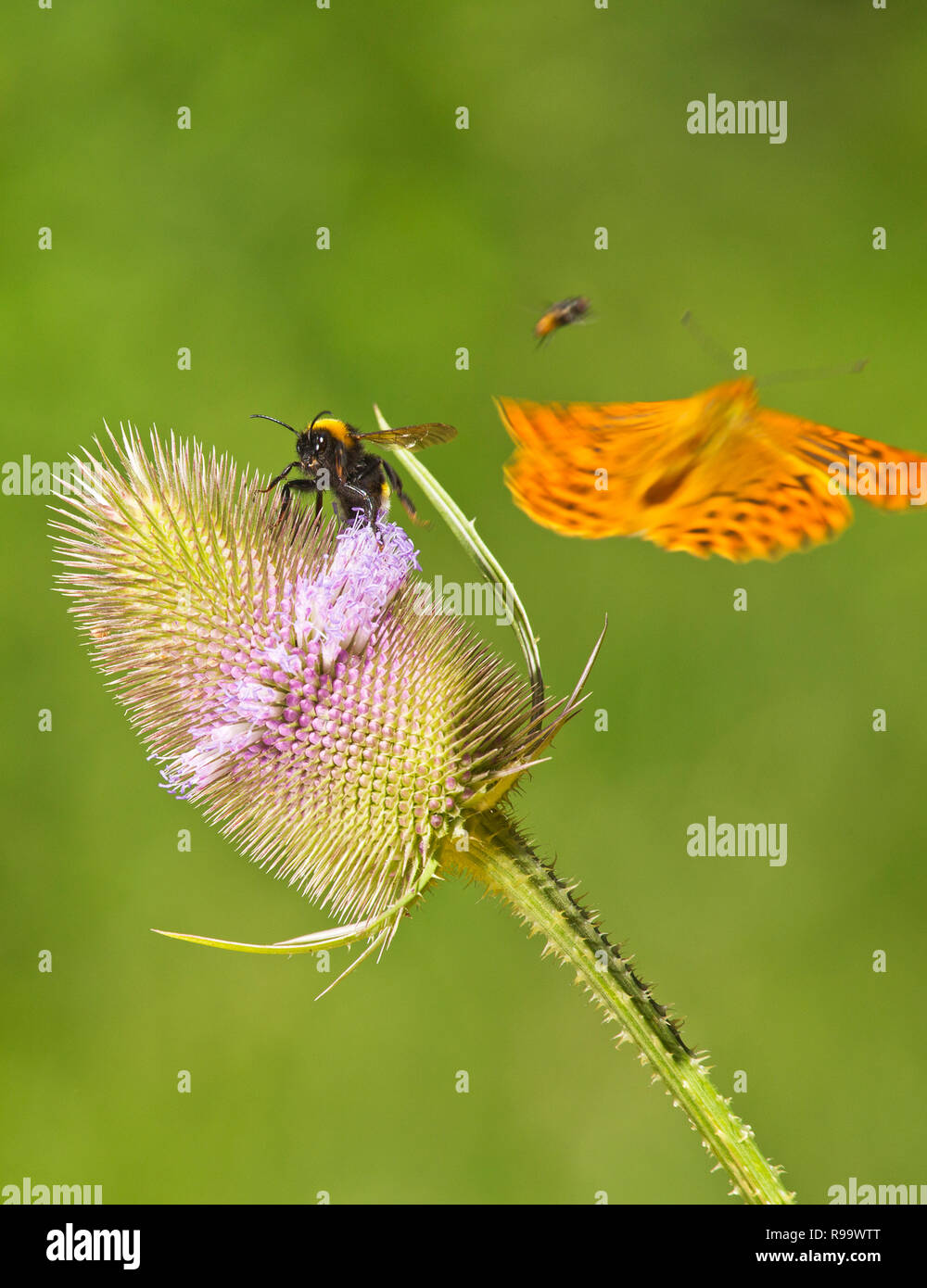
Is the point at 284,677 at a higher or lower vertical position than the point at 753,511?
lower

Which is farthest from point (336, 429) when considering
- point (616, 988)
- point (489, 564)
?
point (616, 988)

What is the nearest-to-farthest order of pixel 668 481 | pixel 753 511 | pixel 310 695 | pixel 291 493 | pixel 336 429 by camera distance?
pixel 668 481
pixel 753 511
pixel 310 695
pixel 291 493
pixel 336 429

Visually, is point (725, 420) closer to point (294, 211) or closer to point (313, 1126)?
point (313, 1126)

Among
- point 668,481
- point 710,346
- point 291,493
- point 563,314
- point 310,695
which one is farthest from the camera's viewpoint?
point 710,346

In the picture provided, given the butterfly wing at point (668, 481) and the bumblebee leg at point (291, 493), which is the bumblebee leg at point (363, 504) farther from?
the butterfly wing at point (668, 481)

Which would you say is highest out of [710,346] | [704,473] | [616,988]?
[710,346]

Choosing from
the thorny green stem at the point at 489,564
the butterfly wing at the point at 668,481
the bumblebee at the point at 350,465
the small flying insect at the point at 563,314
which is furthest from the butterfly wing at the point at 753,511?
the small flying insect at the point at 563,314

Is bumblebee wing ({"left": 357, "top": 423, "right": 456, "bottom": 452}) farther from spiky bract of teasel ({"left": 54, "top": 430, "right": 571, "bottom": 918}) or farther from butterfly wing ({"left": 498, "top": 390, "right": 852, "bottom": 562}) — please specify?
butterfly wing ({"left": 498, "top": 390, "right": 852, "bottom": 562})

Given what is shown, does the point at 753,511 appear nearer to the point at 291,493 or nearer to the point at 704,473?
the point at 704,473
